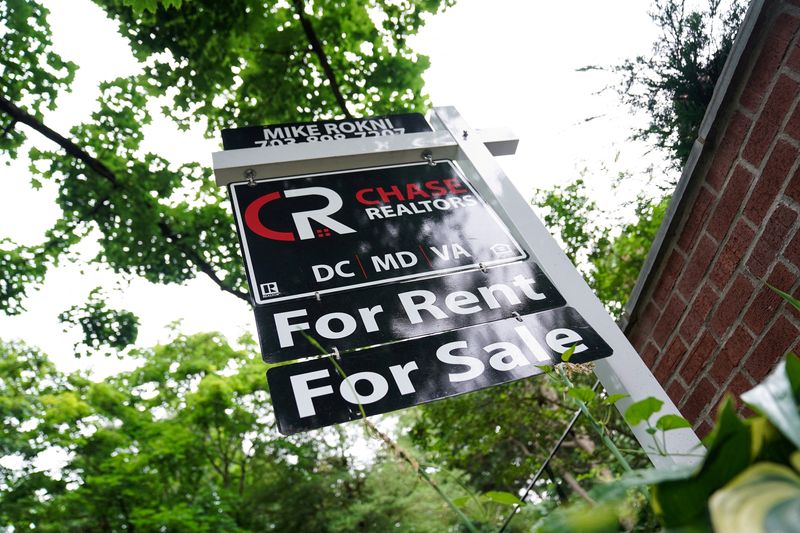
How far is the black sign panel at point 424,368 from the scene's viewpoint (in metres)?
1.57

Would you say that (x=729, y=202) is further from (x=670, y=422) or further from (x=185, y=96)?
(x=185, y=96)

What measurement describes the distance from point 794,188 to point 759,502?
175 centimetres

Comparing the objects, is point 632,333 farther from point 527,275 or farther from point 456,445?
point 456,445

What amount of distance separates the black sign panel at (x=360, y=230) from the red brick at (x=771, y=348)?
0.84 meters

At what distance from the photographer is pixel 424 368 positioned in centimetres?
169

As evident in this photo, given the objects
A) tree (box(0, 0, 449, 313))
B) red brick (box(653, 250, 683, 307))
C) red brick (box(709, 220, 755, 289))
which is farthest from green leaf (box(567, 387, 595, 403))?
tree (box(0, 0, 449, 313))

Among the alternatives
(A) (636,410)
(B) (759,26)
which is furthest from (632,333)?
(A) (636,410)

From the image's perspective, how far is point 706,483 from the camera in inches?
19.4

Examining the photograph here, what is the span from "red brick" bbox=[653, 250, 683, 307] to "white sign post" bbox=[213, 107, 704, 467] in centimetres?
51

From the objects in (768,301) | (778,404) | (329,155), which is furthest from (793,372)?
(329,155)

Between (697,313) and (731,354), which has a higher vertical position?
(697,313)

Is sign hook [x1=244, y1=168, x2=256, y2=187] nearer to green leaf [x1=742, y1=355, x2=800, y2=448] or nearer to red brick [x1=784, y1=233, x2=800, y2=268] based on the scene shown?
red brick [x1=784, y1=233, x2=800, y2=268]

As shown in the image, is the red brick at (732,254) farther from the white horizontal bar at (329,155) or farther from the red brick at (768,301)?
the white horizontal bar at (329,155)

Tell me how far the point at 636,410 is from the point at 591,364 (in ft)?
3.01
